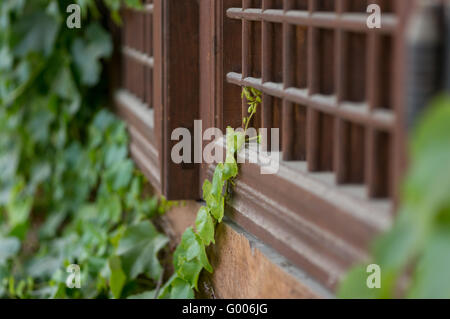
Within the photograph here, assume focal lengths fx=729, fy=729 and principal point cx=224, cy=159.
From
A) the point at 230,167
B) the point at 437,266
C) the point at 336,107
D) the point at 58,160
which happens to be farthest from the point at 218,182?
the point at 58,160

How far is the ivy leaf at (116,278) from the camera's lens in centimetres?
243

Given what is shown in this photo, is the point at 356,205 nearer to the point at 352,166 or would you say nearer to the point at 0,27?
the point at 352,166

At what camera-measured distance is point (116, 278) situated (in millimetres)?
2441

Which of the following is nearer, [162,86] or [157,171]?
[162,86]

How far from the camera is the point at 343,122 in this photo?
47.8 inches

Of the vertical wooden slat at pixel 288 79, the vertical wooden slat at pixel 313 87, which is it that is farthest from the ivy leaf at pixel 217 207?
the vertical wooden slat at pixel 313 87

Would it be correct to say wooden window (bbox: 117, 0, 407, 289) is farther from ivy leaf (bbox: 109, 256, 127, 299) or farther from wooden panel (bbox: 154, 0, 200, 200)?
ivy leaf (bbox: 109, 256, 127, 299)

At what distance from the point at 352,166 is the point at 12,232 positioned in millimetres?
2498

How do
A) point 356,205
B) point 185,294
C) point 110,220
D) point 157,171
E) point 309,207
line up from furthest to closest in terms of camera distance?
1. point 110,220
2. point 157,171
3. point 185,294
4. point 309,207
5. point 356,205

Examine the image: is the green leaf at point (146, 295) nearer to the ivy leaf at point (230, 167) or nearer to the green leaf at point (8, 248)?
the ivy leaf at point (230, 167)

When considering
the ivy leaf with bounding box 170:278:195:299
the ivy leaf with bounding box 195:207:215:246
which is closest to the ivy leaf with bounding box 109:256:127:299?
the ivy leaf with bounding box 170:278:195:299

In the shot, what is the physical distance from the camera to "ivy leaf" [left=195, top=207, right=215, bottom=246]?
6.05 feet

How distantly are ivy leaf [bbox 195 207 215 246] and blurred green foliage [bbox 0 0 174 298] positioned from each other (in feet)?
2.39

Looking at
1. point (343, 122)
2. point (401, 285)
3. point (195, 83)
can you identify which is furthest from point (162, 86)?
point (401, 285)
